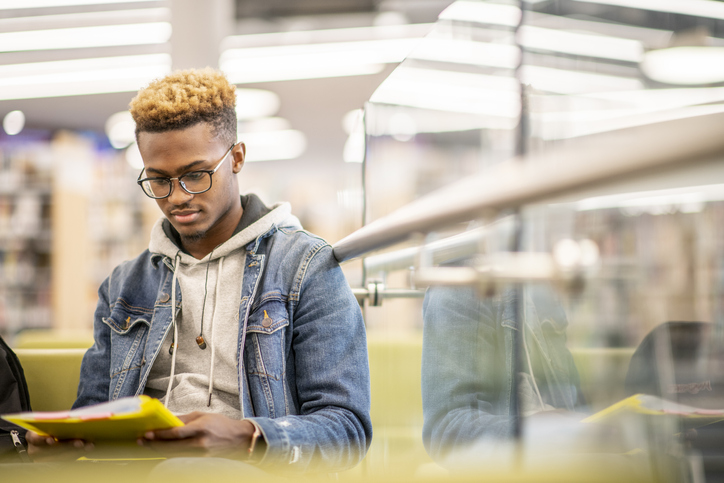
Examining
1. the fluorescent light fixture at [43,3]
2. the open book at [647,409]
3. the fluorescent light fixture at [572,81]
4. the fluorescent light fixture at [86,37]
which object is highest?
the fluorescent light fixture at [43,3]

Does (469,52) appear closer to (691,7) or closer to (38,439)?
(691,7)

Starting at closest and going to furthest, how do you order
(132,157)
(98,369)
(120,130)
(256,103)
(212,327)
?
1. (212,327)
2. (98,369)
3. (256,103)
4. (120,130)
5. (132,157)

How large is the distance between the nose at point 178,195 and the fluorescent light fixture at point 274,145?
216 inches

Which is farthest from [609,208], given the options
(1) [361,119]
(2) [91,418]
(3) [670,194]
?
(1) [361,119]

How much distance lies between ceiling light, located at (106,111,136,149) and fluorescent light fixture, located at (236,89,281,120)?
1.17 metres

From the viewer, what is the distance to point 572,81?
0.54m

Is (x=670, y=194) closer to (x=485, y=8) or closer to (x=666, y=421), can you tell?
(x=666, y=421)

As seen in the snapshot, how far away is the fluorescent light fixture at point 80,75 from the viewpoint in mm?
4945

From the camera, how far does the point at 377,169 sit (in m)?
1.53

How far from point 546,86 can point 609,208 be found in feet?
0.52

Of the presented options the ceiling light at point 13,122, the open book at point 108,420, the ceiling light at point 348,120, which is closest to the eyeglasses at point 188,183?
the open book at point 108,420

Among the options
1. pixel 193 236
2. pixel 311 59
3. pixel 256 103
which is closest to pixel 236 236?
pixel 193 236

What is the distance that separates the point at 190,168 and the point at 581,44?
92cm

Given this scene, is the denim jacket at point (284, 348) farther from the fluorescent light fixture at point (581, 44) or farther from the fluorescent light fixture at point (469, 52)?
the fluorescent light fixture at point (581, 44)
